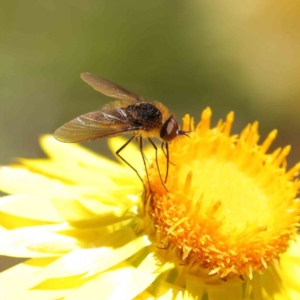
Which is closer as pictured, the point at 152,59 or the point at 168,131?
the point at 168,131

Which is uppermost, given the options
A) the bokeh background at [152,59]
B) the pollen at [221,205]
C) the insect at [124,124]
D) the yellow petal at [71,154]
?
the bokeh background at [152,59]

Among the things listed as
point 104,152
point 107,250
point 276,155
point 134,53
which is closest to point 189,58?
point 134,53

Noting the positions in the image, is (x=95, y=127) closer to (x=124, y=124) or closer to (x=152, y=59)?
(x=124, y=124)

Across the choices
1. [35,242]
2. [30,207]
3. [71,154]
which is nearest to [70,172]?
[71,154]

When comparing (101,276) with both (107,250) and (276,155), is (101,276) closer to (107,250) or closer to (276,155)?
(107,250)

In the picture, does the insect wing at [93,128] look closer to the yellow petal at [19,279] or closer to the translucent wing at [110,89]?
the translucent wing at [110,89]

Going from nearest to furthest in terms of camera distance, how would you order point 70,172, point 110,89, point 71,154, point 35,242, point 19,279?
point 19,279 < point 35,242 < point 110,89 < point 70,172 < point 71,154

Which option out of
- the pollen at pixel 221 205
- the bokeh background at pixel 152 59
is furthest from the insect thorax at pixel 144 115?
the bokeh background at pixel 152 59

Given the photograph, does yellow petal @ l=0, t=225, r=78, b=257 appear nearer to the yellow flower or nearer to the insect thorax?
the yellow flower
